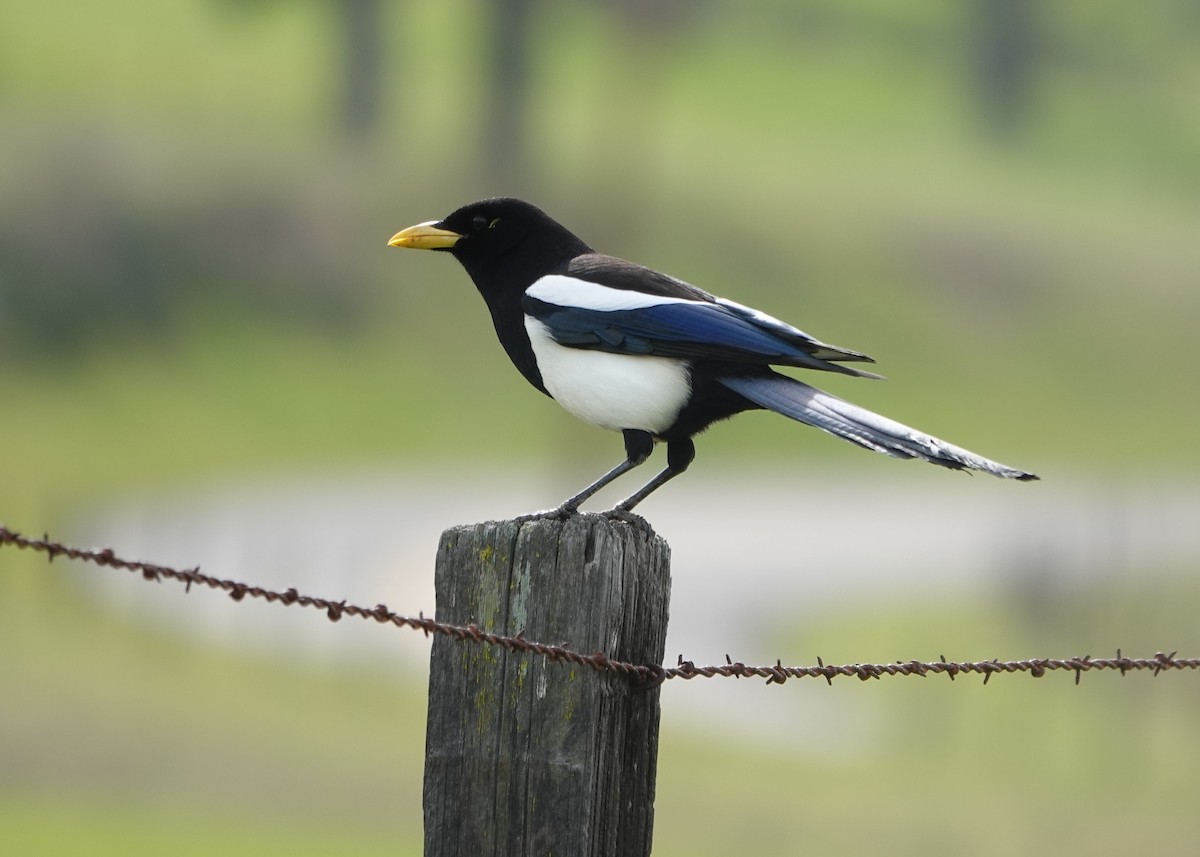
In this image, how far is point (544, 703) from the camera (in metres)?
2.83

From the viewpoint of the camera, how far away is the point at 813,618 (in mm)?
15523

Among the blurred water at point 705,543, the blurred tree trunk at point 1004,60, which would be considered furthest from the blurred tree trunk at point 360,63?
the blurred tree trunk at point 1004,60

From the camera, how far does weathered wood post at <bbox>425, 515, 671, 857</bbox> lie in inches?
111

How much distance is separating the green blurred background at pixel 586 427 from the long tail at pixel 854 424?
254 inches

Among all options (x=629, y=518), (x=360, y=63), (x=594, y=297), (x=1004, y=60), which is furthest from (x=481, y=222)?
(x=1004, y=60)

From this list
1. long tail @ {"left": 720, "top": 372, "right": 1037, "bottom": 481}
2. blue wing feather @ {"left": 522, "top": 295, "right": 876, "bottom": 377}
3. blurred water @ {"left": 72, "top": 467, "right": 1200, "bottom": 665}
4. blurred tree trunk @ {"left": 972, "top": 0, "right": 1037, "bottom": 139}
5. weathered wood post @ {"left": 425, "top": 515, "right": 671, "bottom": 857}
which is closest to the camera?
weathered wood post @ {"left": 425, "top": 515, "right": 671, "bottom": 857}

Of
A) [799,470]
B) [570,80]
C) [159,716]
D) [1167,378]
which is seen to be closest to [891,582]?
[799,470]

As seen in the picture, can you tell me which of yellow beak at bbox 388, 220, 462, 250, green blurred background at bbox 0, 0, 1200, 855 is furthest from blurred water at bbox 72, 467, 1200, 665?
yellow beak at bbox 388, 220, 462, 250

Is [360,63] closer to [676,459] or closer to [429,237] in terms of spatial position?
[429,237]

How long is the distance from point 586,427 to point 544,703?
20476mm

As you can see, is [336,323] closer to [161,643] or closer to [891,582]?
[891,582]

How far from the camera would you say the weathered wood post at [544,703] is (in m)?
2.81

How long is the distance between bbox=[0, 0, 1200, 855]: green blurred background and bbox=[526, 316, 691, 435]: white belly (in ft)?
20.3

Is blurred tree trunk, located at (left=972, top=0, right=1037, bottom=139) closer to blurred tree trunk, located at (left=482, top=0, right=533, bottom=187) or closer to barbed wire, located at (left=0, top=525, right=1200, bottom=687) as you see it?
blurred tree trunk, located at (left=482, top=0, right=533, bottom=187)
